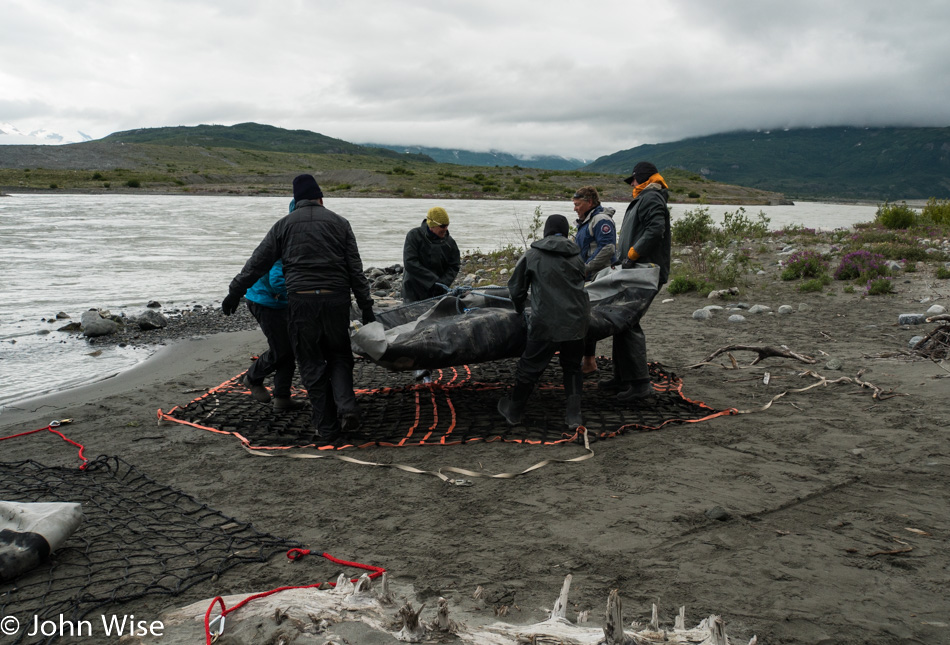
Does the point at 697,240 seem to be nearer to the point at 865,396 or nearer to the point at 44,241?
the point at 865,396

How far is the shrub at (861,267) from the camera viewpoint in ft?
33.1

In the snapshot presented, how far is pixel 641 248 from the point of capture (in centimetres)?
550

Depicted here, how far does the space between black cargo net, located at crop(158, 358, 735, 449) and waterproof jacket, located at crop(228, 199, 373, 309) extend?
117 cm

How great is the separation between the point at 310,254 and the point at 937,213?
1875cm

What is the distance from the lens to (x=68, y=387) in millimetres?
7070

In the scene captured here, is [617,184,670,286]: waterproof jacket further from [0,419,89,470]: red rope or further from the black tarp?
[0,419,89,470]: red rope

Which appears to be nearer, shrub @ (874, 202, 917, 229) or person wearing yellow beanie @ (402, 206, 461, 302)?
person wearing yellow beanie @ (402, 206, 461, 302)

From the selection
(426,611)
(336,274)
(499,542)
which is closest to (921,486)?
(499,542)

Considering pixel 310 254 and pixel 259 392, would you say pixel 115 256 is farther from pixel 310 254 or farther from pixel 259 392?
pixel 310 254

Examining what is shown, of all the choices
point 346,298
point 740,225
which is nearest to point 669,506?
point 346,298

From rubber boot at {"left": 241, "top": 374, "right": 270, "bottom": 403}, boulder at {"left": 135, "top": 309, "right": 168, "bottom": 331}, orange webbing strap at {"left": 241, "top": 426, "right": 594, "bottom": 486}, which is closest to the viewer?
orange webbing strap at {"left": 241, "top": 426, "right": 594, "bottom": 486}

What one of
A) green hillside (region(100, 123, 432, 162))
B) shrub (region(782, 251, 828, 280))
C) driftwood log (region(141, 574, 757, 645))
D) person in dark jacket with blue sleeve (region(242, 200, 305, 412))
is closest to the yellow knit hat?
person in dark jacket with blue sleeve (region(242, 200, 305, 412))

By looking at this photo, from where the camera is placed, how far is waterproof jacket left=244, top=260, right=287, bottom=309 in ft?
17.1

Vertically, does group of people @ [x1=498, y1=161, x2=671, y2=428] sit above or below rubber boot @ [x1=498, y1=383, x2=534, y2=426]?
above
